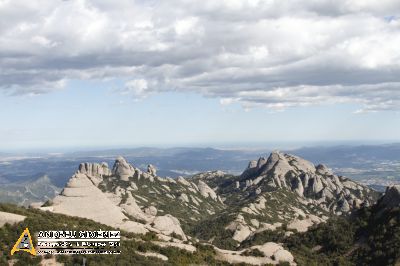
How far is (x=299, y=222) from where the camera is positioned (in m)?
127

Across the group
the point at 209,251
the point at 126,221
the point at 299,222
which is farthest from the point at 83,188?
the point at 299,222

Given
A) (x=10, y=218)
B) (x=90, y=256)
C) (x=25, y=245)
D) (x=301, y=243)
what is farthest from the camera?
(x=301, y=243)

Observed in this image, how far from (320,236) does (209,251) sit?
116 feet

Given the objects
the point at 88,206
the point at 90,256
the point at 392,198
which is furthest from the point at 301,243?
the point at 90,256

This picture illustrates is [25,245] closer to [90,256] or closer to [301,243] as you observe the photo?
[90,256]

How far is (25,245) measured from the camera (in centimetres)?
5372

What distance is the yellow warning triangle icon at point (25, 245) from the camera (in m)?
53.1

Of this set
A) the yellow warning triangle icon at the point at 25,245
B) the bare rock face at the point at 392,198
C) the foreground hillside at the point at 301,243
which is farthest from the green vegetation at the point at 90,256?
the bare rock face at the point at 392,198

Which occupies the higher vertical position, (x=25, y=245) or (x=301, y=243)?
(x=25, y=245)

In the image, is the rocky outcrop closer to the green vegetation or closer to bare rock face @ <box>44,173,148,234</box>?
the green vegetation

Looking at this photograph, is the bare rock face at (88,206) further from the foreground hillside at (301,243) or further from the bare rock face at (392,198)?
the bare rock face at (392,198)

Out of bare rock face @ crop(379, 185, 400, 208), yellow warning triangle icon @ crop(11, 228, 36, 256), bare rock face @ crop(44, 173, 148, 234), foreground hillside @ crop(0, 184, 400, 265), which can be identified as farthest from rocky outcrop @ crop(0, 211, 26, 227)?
bare rock face @ crop(379, 185, 400, 208)

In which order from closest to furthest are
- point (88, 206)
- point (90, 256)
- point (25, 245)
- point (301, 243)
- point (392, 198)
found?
point (25, 245), point (90, 256), point (392, 198), point (88, 206), point (301, 243)

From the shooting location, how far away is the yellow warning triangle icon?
5306cm
